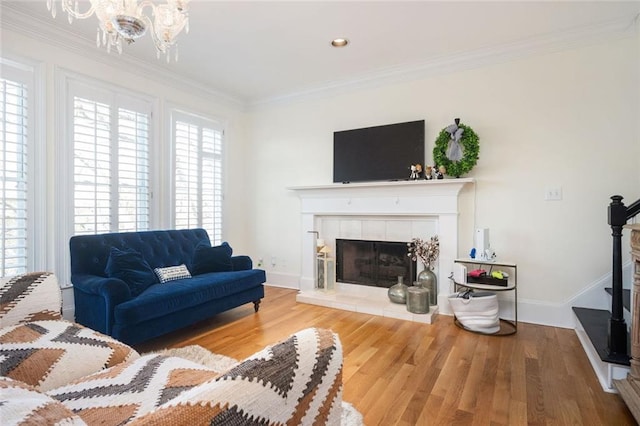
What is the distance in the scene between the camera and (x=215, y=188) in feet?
15.7

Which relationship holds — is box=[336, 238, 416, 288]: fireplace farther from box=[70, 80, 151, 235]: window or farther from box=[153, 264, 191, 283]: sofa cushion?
box=[70, 80, 151, 235]: window

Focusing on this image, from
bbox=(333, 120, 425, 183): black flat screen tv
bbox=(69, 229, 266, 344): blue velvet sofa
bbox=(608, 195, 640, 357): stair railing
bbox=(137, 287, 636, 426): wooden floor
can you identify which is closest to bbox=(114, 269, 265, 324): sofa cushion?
bbox=(69, 229, 266, 344): blue velvet sofa

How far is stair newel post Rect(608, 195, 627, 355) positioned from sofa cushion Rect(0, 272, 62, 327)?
130 inches

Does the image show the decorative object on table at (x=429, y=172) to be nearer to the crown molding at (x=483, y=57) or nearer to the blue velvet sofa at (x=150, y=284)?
the crown molding at (x=483, y=57)

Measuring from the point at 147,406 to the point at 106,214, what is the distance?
3012 millimetres

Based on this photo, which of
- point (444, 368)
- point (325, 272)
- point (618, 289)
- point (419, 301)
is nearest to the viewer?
point (618, 289)

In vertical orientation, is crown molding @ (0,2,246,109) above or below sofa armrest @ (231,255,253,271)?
above

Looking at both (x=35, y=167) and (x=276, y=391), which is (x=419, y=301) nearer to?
(x=276, y=391)

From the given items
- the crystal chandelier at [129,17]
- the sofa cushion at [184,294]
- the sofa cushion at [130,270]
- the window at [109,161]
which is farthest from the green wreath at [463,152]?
the window at [109,161]

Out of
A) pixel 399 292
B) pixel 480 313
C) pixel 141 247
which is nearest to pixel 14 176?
pixel 141 247

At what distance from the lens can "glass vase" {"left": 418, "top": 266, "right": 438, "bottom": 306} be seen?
3.58 metres

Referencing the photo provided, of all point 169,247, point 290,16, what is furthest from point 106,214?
point 290,16

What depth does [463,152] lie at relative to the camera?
136 inches

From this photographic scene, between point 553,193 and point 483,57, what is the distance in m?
1.55
